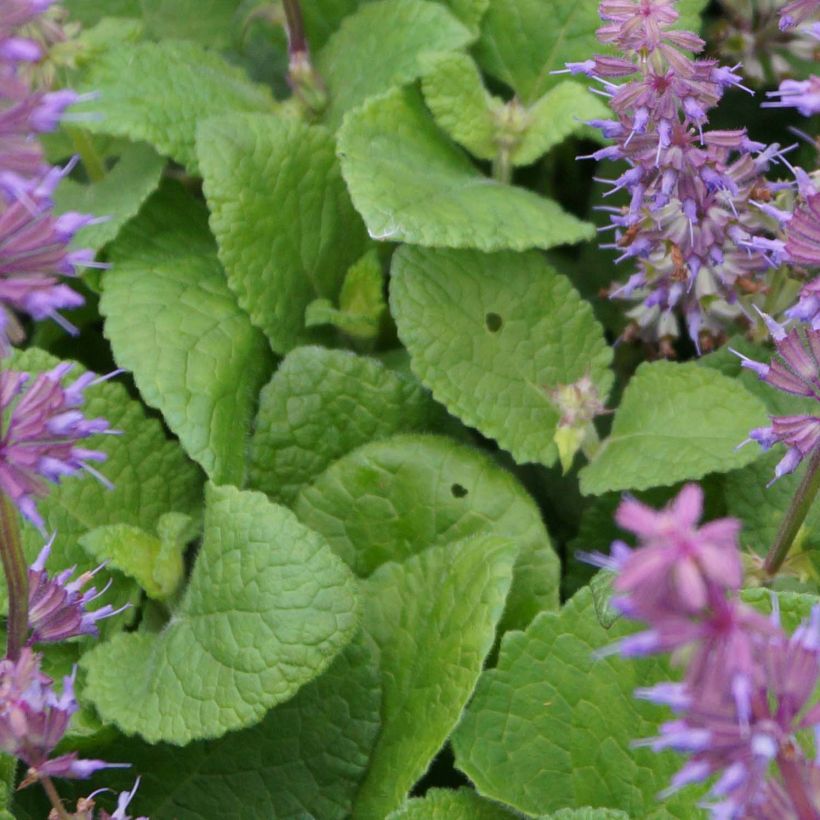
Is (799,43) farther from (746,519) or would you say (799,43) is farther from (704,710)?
(704,710)

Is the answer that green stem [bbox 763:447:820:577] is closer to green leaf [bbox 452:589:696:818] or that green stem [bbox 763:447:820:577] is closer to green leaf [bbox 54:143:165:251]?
green leaf [bbox 452:589:696:818]

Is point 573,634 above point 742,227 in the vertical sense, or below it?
below

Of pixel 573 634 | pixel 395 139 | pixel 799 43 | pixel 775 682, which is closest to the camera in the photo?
pixel 775 682

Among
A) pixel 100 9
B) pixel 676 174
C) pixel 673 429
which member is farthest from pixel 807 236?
pixel 100 9

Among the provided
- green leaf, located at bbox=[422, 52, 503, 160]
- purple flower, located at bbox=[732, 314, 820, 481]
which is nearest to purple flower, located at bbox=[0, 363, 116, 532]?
purple flower, located at bbox=[732, 314, 820, 481]

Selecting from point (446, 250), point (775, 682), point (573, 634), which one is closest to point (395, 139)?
point (446, 250)

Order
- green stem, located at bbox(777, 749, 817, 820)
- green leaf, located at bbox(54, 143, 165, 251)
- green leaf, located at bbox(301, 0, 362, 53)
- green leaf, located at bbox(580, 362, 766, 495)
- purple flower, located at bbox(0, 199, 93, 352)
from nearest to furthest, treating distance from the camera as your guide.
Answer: green stem, located at bbox(777, 749, 817, 820), purple flower, located at bbox(0, 199, 93, 352), green leaf, located at bbox(580, 362, 766, 495), green leaf, located at bbox(54, 143, 165, 251), green leaf, located at bbox(301, 0, 362, 53)

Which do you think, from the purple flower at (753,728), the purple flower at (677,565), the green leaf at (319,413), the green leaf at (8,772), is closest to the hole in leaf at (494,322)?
the green leaf at (319,413)
